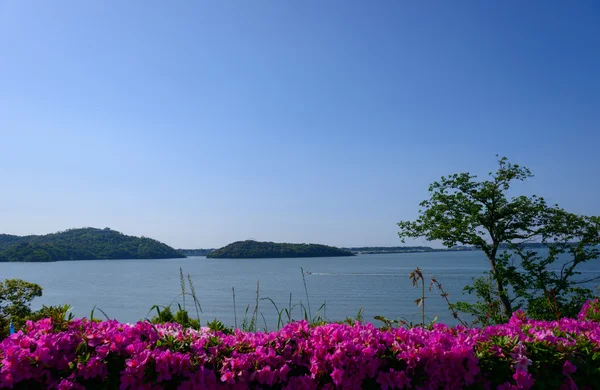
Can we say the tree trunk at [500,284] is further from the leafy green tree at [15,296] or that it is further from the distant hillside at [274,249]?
the distant hillside at [274,249]

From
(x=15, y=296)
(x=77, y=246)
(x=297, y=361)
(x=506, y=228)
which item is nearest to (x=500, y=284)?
(x=506, y=228)

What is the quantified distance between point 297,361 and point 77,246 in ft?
490

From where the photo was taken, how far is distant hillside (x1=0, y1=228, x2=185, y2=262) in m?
126

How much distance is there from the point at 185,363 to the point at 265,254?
16213cm

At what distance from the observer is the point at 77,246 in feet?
442

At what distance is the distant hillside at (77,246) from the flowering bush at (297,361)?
141764mm

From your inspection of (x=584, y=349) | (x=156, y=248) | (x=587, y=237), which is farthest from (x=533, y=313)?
(x=156, y=248)

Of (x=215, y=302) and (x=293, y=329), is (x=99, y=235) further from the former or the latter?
(x=293, y=329)

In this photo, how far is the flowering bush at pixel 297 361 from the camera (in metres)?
2.42

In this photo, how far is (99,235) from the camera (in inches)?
5640

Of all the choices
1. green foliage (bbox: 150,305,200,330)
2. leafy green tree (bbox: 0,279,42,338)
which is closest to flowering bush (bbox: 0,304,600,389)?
green foliage (bbox: 150,305,200,330)

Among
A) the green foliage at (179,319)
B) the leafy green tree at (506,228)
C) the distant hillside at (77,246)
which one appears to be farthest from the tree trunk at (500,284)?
the distant hillside at (77,246)

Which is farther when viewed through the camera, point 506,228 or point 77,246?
point 77,246

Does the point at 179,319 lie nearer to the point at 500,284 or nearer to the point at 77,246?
the point at 500,284
